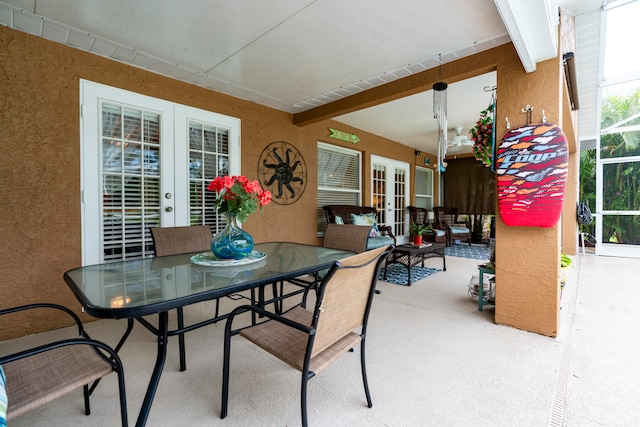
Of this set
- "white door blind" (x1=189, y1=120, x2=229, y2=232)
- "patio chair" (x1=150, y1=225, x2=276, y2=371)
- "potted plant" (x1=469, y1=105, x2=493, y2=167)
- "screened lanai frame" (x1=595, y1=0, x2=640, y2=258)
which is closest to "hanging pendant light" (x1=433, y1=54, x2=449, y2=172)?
"potted plant" (x1=469, y1=105, x2=493, y2=167)

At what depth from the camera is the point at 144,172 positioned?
110 inches

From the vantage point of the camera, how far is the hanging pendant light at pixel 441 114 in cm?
259

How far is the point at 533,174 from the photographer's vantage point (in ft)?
7.05

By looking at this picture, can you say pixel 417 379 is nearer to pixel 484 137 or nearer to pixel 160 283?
pixel 160 283

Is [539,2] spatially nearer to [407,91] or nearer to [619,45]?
[407,91]

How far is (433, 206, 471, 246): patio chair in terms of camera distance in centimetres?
664

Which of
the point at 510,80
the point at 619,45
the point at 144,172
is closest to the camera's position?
the point at 510,80

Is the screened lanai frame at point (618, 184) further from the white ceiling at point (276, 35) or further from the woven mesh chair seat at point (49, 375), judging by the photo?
the woven mesh chair seat at point (49, 375)

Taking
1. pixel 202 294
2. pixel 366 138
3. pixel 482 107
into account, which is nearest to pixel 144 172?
pixel 202 294

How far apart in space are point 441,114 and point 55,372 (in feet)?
10.5

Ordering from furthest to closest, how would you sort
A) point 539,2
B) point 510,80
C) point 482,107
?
point 482,107 → point 510,80 → point 539,2

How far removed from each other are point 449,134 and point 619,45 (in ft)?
7.90

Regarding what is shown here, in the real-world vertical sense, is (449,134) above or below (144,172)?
above

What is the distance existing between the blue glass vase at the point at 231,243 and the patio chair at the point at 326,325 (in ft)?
1.54
